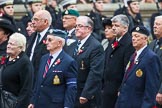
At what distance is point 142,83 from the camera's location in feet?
43.7

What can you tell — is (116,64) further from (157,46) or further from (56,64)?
(56,64)

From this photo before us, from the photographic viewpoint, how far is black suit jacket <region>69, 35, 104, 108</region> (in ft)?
47.2

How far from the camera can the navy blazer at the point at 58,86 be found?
1309 centimetres

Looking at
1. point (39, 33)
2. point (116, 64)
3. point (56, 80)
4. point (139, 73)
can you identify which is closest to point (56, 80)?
point (56, 80)

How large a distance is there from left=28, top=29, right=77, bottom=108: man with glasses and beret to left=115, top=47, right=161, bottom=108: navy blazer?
86 centimetres

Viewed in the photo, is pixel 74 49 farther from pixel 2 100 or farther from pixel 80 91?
pixel 2 100

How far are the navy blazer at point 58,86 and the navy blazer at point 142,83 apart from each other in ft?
2.81

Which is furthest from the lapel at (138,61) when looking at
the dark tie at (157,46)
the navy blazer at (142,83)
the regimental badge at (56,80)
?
the dark tie at (157,46)

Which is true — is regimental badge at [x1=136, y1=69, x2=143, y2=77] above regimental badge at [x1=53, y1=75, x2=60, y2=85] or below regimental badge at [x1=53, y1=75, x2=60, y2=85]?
below

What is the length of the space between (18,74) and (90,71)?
152 cm

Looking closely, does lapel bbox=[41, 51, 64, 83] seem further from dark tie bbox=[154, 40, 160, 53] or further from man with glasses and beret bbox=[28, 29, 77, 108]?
dark tie bbox=[154, 40, 160, 53]

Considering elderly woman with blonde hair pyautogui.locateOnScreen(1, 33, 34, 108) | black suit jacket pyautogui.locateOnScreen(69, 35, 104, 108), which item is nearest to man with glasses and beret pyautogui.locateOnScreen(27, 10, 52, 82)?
black suit jacket pyautogui.locateOnScreen(69, 35, 104, 108)

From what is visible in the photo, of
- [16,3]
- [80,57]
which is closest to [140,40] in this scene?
[80,57]

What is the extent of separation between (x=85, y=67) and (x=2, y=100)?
1.88 m
